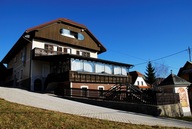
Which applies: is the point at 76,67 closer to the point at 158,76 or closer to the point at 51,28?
the point at 51,28

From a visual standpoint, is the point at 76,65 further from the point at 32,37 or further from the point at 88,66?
the point at 32,37

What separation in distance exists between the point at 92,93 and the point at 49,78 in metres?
8.99

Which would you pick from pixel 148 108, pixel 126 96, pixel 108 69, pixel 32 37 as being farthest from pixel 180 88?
pixel 32 37

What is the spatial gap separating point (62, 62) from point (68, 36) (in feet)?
24.9

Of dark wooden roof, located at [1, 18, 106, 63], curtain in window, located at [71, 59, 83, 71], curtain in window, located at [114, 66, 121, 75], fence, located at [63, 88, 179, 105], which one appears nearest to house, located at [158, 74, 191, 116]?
fence, located at [63, 88, 179, 105]

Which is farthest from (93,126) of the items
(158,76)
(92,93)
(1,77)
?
(158,76)

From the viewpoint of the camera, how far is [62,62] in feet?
76.0

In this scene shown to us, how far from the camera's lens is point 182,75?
28.7 meters

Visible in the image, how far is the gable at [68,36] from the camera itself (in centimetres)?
2669

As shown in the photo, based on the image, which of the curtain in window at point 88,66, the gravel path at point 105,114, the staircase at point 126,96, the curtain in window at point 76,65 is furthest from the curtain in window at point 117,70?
the gravel path at point 105,114

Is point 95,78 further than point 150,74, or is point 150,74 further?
point 150,74

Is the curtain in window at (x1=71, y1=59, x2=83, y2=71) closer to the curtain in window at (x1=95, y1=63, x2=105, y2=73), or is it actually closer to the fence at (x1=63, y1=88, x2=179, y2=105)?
the curtain in window at (x1=95, y1=63, x2=105, y2=73)

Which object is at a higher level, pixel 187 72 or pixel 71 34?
pixel 71 34

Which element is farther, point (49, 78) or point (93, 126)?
point (49, 78)
